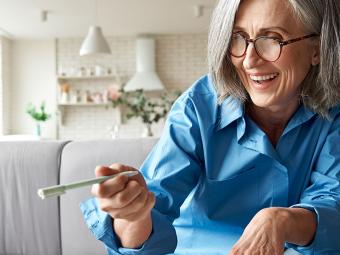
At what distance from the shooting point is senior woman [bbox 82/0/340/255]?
860mm

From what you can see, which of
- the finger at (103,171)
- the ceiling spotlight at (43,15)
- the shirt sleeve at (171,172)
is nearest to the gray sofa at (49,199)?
the shirt sleeve at (171,172)

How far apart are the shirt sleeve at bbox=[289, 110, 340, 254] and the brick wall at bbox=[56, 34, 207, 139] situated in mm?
6587

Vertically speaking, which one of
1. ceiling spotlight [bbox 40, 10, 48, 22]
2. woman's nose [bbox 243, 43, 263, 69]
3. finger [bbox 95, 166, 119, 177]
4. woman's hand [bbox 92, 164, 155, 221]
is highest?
ceiling spotlight [bbox 40, 10, 48, 22]

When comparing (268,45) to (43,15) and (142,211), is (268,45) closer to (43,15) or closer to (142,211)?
(142,211)

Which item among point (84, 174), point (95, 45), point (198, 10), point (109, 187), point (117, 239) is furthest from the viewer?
point (198, 10)

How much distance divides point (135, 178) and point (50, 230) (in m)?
0.94

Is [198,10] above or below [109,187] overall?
above

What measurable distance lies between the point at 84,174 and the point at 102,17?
5.17 metres

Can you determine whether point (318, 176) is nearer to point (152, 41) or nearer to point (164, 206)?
point (164, 206)

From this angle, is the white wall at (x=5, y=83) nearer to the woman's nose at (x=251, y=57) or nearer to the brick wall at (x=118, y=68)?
the brick wall at (x=118, y=68)

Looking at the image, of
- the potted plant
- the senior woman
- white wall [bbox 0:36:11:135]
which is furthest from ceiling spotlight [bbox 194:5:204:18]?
the senior woman

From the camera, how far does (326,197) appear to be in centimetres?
91

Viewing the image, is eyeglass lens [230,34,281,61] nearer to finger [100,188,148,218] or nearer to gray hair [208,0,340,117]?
gray hair [208,0,340,117]

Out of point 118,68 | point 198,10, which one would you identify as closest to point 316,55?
point 198,10
